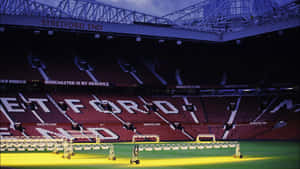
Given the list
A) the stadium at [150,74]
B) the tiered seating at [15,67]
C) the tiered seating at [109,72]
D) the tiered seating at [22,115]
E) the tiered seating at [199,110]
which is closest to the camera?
the tiered seating at [22,115]

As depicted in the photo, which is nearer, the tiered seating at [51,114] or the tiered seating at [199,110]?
the tiered seating at [51,114]

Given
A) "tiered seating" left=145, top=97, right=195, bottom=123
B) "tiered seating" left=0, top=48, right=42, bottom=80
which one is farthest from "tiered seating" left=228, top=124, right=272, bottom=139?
"tiered seating" left=0, top=48, right=42, bottom=80

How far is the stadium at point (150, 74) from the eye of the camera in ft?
122

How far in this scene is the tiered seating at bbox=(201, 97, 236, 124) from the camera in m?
43.0

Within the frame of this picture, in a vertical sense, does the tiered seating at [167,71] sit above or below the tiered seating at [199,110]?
above

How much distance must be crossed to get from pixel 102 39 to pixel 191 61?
43.5 ft

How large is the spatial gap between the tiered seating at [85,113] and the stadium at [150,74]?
0.11 m

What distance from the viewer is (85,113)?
39.4 m

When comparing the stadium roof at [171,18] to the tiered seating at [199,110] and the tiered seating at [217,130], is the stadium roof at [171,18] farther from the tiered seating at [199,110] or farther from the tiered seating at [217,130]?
the tiered seating at [217,130]

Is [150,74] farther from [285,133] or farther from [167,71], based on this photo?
[285,133]

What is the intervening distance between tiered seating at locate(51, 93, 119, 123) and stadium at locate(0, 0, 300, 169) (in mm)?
111

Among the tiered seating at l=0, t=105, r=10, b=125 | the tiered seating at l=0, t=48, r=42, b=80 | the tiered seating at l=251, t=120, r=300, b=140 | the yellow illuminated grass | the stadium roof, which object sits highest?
the stadium roof

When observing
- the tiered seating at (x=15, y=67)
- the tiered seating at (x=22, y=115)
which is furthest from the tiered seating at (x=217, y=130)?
the tiered seating at (x=15, y=67)

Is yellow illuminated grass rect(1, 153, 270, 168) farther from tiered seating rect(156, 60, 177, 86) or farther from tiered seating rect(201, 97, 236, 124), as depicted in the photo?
tiered seating rect(156, 60, 177, 86)
